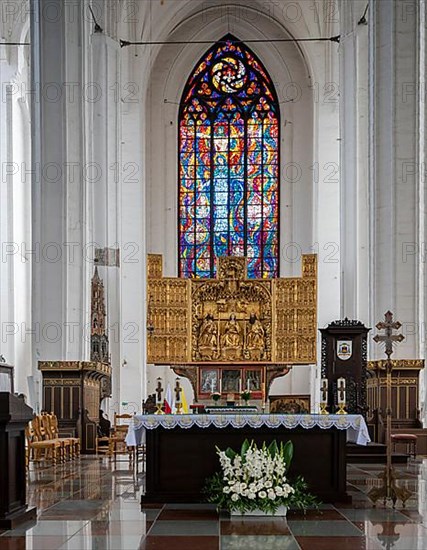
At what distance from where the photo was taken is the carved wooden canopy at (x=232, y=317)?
2414cm

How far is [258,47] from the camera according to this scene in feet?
112

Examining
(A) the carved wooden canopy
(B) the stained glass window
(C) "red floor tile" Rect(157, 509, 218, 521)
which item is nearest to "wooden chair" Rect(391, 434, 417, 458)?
(A) the carved wooden canopy

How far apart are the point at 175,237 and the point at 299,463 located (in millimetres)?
22551

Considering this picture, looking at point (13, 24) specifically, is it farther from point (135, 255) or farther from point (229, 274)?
point (229, 274)

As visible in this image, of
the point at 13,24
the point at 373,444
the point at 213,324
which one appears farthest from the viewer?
the point at 13,24

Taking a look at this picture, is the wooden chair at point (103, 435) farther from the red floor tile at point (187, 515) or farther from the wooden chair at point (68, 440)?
the red floor tile at point (187, 515)

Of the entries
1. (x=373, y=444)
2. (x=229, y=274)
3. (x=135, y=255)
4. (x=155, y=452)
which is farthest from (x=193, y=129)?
(x=155, y=452)

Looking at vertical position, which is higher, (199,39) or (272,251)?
(199,39)

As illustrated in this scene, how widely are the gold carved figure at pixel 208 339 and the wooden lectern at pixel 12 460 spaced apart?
1512 cm

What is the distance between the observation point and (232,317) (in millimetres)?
24844

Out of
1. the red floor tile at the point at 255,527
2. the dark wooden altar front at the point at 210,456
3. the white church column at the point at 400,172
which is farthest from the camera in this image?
the white church column at the point at 400,172

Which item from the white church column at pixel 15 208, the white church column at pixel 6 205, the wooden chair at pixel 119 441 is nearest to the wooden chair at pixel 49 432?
the wooden chair at pixel 119 441

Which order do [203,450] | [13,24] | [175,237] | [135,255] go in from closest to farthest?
[203,450], [13,24], [135,255], [175,237]

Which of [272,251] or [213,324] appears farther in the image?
[272,251]
